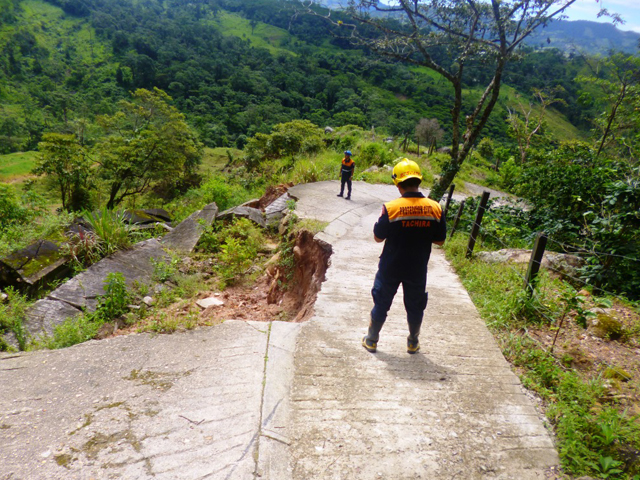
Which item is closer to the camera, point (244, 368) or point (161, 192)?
point (244, 368)

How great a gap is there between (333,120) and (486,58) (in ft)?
164

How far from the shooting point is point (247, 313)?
532 centimetres

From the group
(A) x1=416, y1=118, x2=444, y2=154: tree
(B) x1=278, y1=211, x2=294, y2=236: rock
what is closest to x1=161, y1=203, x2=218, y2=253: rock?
(B) x1=278, y1=211, x2=294, y2=236: rock

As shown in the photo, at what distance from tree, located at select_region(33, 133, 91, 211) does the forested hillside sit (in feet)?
94.9

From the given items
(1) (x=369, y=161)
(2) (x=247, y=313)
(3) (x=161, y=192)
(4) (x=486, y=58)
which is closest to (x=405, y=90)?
(3) (x=161, y=192)

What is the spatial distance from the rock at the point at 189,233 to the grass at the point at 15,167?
31322 mm

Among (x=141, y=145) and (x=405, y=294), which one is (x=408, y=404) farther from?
(x=141, y=145)

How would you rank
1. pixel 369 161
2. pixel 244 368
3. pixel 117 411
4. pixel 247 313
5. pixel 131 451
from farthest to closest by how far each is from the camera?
pixel 369 161
pixel 247 313
pixel 244 368
pixel 117 411
pixel 131 451

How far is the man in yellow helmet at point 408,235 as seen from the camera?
9.57ft

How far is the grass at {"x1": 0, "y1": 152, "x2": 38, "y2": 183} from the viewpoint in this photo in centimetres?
3250

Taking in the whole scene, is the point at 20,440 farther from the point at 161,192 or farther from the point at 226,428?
the point at 161,192

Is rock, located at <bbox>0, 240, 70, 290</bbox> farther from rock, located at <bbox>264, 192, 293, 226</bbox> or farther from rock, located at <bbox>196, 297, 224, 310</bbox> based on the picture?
rock, located at <bbox>264, 192, 293, 226</bbox>

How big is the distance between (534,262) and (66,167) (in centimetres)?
1969

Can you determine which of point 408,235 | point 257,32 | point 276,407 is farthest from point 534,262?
point 257,32
